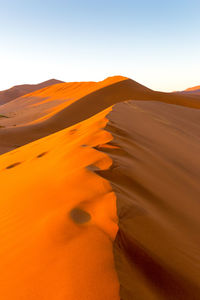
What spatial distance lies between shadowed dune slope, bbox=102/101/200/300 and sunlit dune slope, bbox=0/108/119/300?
0.09m

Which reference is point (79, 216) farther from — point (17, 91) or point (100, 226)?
point (17, 91)

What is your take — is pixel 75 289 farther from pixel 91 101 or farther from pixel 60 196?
pixel 91 101

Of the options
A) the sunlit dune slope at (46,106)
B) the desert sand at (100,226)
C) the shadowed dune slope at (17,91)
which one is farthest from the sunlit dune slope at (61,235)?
the shadowed dune slope at (17,91)

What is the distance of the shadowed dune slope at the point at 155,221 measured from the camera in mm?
1222

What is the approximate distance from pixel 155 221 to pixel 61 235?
0.65m

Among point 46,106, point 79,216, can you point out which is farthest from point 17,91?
point 79,216

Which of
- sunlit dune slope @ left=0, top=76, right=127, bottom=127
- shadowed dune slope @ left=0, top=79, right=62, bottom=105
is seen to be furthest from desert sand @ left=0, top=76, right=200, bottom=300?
shadowed dune slope @ left=0, top=79, right=62, bottom=105

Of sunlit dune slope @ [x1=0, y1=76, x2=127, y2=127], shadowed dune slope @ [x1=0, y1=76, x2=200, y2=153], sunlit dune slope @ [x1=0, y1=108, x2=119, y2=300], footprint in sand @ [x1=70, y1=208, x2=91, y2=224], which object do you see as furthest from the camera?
sunlit dune slope @ [x1=0, y1=76, x2=127, y2=127]

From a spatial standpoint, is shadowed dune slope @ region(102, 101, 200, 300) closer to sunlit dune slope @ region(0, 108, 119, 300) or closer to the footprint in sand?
sunlit dune slope @ region(0, 108, 119, 300)

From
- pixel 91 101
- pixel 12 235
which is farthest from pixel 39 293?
pixel 91 101

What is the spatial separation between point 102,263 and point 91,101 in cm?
1415

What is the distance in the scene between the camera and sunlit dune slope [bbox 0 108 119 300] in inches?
42.4

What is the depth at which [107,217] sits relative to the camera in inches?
57.6

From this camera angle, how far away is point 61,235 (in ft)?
4.53
